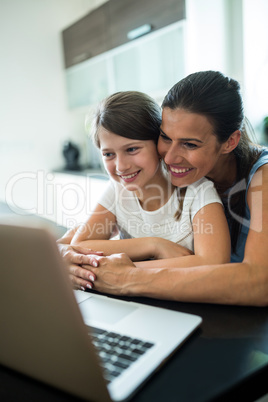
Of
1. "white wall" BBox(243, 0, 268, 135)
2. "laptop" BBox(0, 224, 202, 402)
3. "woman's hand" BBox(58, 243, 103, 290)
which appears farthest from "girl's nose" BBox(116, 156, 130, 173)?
"white wall" BBox(243, 0, 268, 135)

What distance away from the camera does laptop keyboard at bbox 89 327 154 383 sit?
19.9 inches

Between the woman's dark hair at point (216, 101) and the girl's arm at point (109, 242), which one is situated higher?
the woman's dark hair at point (216, 101)

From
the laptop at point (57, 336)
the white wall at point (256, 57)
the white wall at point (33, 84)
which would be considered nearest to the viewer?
the laptop at point (57, 336)

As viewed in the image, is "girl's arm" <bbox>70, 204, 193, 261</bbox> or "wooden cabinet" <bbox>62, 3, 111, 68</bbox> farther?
"wooden cabinet" <bbox>62, 3, 111, 68</bbox>

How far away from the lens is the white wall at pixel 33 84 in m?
3.60

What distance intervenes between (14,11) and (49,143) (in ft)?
4.62

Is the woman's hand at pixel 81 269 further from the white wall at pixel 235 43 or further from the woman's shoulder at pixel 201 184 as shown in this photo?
the white wall at pixel 235 43

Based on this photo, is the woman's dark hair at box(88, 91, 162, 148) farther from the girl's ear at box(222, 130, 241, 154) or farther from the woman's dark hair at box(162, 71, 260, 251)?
the girl's ear at box(222, 130, 241, 154)

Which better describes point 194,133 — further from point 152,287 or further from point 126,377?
point 126,377

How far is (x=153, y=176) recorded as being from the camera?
1295mm

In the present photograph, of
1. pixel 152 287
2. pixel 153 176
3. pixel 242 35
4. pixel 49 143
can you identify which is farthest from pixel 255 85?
pixel 49 143

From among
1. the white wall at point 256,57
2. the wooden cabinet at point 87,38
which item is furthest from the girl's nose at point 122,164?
the wooden cabinet at point 87,38

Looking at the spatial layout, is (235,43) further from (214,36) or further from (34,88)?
(34,88)

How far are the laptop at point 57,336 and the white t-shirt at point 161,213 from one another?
0.53 m
